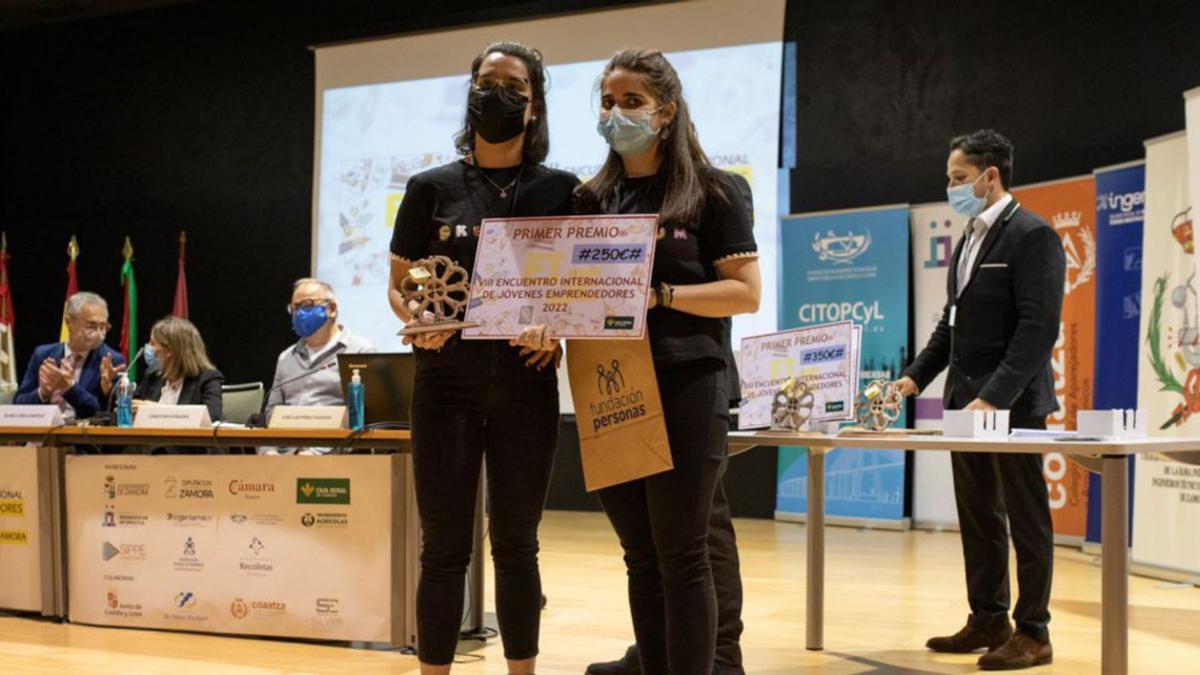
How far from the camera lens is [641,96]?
2.26m

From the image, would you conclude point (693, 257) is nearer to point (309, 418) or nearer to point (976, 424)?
point (976, 424)

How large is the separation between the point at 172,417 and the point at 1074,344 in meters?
4.44

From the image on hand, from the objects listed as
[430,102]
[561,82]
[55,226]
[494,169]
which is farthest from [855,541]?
[55,226]

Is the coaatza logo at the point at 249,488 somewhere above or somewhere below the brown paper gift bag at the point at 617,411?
below

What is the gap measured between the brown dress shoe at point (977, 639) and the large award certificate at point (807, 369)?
932mm

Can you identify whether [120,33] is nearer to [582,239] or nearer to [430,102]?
[430,102]

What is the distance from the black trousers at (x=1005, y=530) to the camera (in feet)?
10.9

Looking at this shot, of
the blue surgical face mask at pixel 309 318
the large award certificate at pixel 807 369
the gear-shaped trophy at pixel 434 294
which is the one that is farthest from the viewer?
the blue surgical face mask at pixel 309 318

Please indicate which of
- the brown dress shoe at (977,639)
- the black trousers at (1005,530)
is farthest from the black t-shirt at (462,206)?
the brown dress shoe at (977,639)

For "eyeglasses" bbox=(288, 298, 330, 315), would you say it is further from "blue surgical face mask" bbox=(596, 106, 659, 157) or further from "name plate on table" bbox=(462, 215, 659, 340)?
"blue surgical face mask" bbox=(596, 106, 659, 157)

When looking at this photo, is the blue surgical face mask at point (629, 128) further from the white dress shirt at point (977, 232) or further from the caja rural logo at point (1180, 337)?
the caja rural logo at point (1180, 337)

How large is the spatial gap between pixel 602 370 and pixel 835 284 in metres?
4.92

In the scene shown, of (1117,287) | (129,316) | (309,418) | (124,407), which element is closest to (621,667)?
(309,418)

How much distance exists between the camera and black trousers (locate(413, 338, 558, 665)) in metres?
2.29
